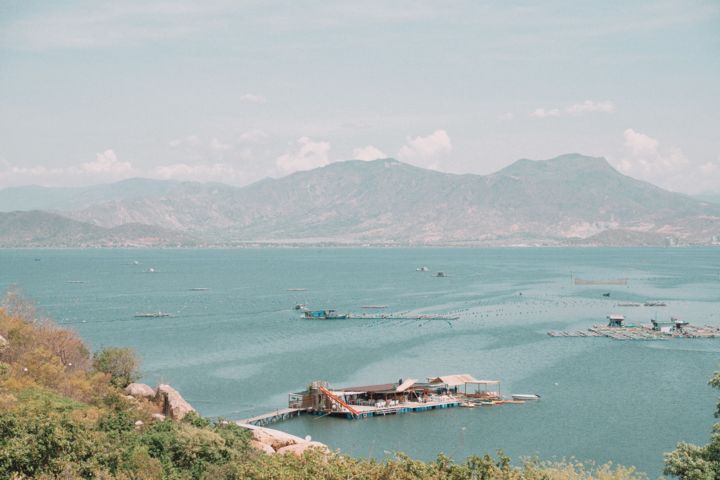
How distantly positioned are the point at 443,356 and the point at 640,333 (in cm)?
2915

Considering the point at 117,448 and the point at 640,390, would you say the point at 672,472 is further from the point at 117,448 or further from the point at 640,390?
the point at 640,390

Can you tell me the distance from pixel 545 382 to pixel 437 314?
4568 cm

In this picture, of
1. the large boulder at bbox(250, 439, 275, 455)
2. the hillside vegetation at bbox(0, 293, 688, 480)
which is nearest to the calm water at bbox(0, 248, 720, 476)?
the hillside vegetation at bbox(0, 293, 688, 480)

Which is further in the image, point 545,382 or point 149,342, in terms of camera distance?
point 149,342

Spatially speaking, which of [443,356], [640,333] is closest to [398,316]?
[443,356]

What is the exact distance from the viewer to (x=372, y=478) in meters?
23.8

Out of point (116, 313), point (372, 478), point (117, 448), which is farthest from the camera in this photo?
point (116, 313)

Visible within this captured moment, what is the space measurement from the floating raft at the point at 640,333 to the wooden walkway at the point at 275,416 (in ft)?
144

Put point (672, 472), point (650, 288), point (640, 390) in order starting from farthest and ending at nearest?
point (650, 288) → point (640, 390) → point (672, 472)

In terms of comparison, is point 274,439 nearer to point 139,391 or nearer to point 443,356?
point 139,391

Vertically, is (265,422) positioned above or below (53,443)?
Result: below

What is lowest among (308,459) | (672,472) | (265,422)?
(265,422)

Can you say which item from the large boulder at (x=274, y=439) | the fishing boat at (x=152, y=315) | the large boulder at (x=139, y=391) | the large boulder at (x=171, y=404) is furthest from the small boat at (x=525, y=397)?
the fishing boat at (x=152, y=315)

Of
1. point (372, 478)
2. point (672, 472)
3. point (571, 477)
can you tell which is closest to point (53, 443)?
point (372, 478)
